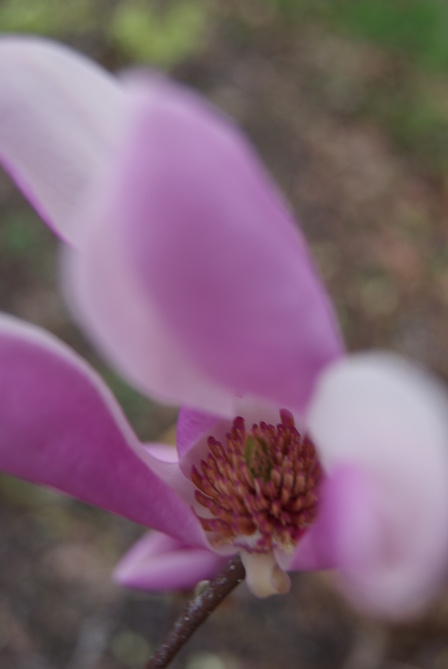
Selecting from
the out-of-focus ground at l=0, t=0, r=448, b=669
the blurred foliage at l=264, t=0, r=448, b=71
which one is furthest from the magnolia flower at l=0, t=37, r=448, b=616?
the blurred foliage at l=264, t=0, r=448, b=71

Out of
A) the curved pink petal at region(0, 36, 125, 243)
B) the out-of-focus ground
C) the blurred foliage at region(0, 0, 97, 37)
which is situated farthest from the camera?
the blurred foliage at region(0, 0, 97, 37)

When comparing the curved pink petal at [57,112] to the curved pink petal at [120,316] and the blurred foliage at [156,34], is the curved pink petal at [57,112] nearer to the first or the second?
the curved pink petal at [120,316]

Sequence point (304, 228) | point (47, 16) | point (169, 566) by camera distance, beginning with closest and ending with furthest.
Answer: point (169, 566), point (304, 228), point (47, 16)

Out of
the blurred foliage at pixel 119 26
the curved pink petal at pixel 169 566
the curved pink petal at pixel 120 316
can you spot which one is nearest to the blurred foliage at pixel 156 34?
the blurred foliage at pixel 119 26

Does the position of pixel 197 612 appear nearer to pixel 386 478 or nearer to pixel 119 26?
pixel 386 478

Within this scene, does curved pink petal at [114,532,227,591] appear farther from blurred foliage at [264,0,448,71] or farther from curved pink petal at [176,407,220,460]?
blurred foliage at [264,0,448,71]

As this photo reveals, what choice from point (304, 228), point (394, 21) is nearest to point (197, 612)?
point (304, 228)
